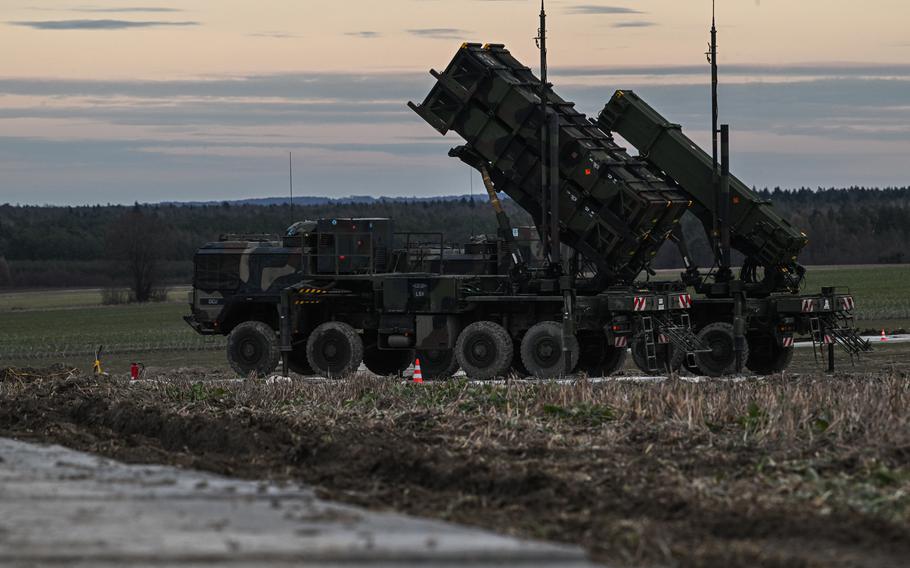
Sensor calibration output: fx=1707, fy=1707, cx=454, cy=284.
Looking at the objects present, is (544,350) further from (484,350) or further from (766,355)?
(766,355)

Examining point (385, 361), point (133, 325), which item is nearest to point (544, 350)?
point (385, 361)

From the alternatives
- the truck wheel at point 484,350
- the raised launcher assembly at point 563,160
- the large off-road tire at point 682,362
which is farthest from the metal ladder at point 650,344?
the truck wheel at point 484,350

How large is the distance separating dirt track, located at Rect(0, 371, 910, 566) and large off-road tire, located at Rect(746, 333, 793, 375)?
6.99 metres

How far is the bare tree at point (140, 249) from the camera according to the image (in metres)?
97.7

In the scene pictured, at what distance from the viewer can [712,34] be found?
28.0 meters

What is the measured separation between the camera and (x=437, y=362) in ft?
93.9

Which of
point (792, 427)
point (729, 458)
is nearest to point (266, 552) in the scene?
point (729, 458)

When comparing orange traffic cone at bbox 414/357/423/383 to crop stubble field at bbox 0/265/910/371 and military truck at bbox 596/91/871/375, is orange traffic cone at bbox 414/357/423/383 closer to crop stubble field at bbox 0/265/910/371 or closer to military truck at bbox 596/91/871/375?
military truck at bbox 596/91/871/375

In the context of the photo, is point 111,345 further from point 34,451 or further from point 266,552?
point 266,552

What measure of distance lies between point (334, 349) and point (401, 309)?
1.32 m

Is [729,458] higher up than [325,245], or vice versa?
[325,245]

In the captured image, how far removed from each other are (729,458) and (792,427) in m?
1.43

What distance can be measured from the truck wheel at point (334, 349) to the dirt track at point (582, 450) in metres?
6.09

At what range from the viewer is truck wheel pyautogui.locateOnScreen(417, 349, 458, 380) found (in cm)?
2845
